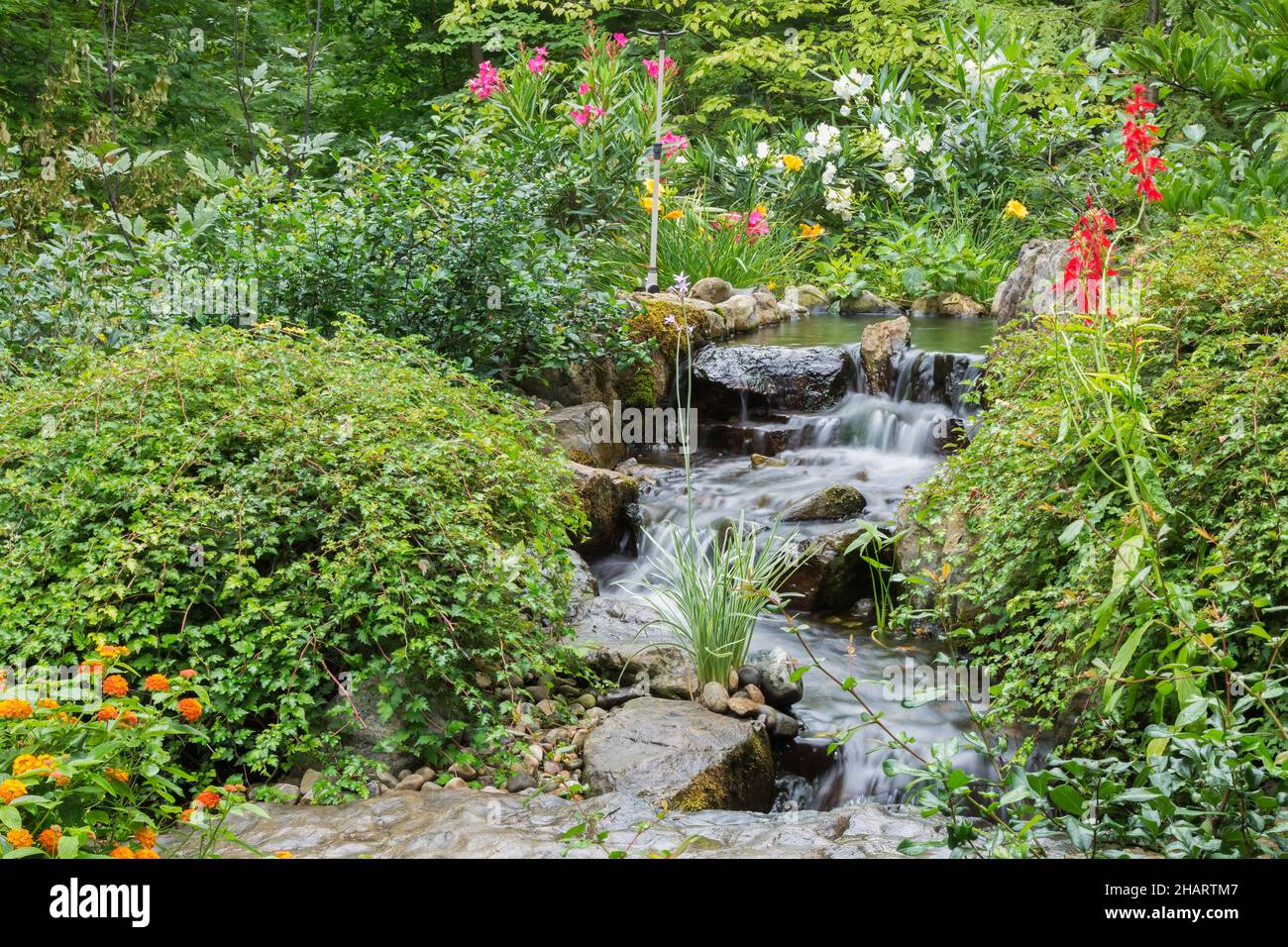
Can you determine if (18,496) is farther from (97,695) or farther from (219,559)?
(97,695)

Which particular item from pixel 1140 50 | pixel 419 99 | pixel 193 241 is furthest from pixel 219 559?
pixel 419 99

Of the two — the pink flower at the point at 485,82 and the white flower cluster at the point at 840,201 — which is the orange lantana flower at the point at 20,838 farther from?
the white flower cluster at the point at 840,201

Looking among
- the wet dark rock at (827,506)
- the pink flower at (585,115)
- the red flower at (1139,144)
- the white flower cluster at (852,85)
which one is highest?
the white flower cluster at (852,85)

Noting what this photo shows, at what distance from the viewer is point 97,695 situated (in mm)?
2477

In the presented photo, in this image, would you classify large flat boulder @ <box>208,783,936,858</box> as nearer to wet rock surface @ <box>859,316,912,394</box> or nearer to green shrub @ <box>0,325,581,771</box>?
green shrub @ <box>0,325,581,771</box>

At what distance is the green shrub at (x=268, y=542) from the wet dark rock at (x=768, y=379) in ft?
11.6

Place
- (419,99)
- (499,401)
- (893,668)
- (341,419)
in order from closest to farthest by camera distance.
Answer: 1. (341,419)
2. (893,668)
3. (499,401)
4. (419,99)

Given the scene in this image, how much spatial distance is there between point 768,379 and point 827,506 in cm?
190

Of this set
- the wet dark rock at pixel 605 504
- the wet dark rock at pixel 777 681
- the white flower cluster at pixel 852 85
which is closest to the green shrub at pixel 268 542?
the wet dark rock at pixel 777 681

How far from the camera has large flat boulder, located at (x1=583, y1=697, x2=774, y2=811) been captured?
336 cm

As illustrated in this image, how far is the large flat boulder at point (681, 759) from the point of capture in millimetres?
3361

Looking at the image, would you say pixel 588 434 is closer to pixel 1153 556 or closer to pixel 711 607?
pixel 711 607

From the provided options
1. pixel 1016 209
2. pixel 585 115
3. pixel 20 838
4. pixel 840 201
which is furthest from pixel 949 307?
pixel 20 838
